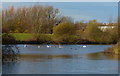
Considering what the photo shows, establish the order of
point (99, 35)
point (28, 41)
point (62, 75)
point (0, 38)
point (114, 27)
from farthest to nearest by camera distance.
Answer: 1. point (28, 41)
2. point (99, 35)
3. point (114, 27)
4. point (0, 38)
5. point (62, 75)

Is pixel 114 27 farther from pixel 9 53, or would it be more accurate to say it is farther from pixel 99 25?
pixel 9 53

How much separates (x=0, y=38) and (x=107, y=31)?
43.1ft

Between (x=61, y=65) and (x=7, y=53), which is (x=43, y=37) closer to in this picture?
(x=7, y=53)

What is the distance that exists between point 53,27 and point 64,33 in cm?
106

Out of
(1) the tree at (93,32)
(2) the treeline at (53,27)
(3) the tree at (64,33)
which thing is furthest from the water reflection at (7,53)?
(1) the tree at (93,32)

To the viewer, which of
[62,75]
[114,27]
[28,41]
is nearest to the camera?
[62,75]

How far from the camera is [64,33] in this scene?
24.2m

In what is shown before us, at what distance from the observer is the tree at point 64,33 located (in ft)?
77.5

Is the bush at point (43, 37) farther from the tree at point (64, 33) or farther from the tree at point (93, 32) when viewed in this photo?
the tree at point (93, 32)

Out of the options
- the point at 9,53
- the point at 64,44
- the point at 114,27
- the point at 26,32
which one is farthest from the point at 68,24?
the point at 9,53

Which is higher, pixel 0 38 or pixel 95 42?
pixel 0 38

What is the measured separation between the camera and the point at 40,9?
2514 cm

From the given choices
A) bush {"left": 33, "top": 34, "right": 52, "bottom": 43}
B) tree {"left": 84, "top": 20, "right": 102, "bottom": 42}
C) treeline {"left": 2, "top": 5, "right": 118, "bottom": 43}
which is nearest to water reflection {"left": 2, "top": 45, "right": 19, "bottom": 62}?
treeline {"left": 2, "top": 5, "right": 118, "bottom": 43}

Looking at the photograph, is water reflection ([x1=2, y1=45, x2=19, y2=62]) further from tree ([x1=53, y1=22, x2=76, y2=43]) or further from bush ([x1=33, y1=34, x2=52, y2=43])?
bush ([x1=33, y1=34, x2=52, y2=43])
